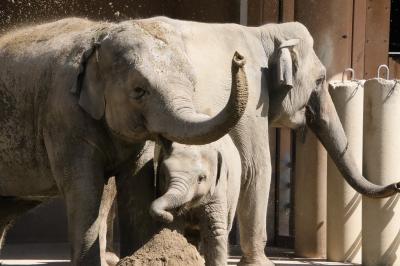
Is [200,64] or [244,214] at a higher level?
[200,64]

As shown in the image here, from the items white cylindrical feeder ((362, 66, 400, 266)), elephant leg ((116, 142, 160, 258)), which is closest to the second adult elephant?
white cylindrical feeder ((362, 66, 400, 266))

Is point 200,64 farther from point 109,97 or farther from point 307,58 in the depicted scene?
point 109,97

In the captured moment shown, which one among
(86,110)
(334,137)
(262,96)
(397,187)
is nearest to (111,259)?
(262,96)

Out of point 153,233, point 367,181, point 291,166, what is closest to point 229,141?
point 153,233

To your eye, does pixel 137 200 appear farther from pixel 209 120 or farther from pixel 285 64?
pixel 285 64

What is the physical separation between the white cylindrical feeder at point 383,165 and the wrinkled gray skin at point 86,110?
310 cm

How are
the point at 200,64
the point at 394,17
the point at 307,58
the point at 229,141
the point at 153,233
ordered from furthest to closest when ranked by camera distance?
the point at 394,17, the point at 307,58, the point at 200,64, the point at 229,141, the point at 153,233

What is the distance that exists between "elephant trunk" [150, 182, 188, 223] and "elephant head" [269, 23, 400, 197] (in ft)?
9.30

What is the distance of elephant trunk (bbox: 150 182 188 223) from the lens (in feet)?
27.4

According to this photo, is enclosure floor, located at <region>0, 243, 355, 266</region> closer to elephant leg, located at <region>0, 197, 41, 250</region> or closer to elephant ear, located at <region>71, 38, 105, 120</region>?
elephant leg, located at <region>0, 197, 41, 250</region>

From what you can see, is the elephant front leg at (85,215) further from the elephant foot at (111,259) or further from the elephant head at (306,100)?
the elephant head at (306,100)

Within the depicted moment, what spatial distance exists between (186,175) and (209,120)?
0.70 m

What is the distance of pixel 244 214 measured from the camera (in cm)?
1114

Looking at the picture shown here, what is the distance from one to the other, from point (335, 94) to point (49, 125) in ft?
12.4
